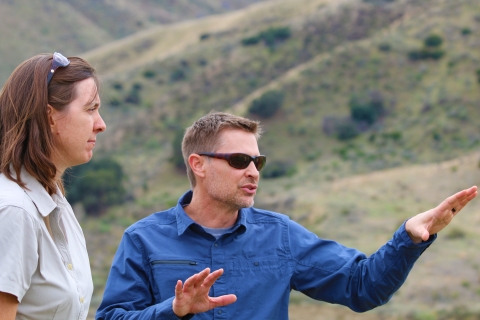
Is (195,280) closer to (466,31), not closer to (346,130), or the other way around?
(346,130)

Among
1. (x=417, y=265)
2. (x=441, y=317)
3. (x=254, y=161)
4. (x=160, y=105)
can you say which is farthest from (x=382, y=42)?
(x=254, y=161)

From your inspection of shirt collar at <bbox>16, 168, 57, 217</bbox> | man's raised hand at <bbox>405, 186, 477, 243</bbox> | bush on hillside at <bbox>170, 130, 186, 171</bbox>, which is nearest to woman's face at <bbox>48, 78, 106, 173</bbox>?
shirt collar at <bbox>16, 168, 57, 217</bbox>

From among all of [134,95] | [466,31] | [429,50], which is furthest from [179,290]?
[134,95]

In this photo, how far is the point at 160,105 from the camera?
1686 inches

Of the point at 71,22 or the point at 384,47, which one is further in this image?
the point at 71,22

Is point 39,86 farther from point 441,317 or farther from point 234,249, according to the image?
point 441,317

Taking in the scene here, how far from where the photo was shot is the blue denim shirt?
2777 millimetres

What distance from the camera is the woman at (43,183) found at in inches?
83.9

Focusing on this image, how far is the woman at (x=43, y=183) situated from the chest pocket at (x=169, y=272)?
36 cm

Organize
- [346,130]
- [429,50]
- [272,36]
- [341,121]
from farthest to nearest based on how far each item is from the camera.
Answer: [272,36]
[429,50]
[341,121]
[346,130]

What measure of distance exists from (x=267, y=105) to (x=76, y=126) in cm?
3402

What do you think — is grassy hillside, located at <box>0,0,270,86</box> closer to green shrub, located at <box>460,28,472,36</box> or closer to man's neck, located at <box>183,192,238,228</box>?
green shrub, located at <box>460,28,472,36</box>

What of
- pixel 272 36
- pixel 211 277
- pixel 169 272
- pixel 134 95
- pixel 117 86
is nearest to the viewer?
pixel 211 277

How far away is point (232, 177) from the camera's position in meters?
2.99
